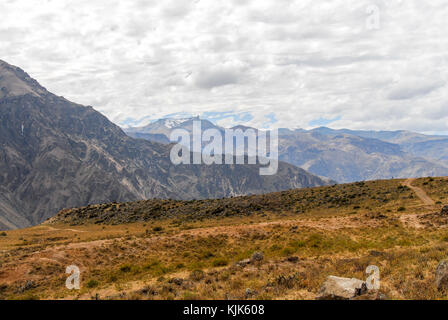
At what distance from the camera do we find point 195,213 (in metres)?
63.4

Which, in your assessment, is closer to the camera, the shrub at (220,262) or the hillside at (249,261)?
the hillside at (249,261)

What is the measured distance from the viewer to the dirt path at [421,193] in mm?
50631

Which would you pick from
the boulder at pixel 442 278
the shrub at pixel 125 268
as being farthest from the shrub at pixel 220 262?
the boulder at pixel 442 278

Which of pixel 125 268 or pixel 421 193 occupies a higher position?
pixel 421 193

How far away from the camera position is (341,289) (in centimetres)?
1352

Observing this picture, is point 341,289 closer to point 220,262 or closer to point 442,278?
point 442,278

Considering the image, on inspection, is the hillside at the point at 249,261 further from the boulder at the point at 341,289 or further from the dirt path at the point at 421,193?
the boulder at the point at 341,289

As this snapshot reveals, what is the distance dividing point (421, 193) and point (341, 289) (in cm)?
5476

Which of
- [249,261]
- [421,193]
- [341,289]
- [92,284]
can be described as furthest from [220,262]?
[421,193]

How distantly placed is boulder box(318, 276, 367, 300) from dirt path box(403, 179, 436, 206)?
43.2 meters

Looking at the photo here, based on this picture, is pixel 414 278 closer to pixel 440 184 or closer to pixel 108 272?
pixel 108 272

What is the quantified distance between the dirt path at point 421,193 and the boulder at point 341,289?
142ft
